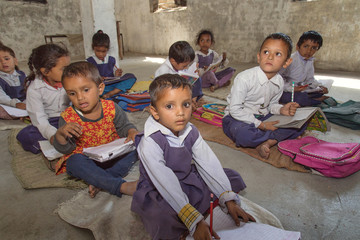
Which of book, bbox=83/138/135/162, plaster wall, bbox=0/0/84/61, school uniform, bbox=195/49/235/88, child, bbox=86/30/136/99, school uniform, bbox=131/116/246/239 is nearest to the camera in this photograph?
school uniform, bbox=131/116/246/239

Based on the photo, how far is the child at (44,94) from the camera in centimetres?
181

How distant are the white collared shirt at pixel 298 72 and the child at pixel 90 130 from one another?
2172mm

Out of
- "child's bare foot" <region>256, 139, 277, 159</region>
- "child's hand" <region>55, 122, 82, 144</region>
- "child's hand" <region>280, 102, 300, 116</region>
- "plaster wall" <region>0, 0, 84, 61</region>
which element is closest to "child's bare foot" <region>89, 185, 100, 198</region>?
"child's hand" <region>55, 122, 82, 144</region>

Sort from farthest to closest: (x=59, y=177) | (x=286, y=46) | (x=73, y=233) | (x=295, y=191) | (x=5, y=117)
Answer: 1. (x=5, y=117)
2. (x=286, y=46)
3. (x=59, y=177)
4. (x=295, y=191)
5. (x=73, y=233)

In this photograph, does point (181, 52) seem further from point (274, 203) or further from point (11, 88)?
point (11, 88)

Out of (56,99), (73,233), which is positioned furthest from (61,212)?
(56,99)

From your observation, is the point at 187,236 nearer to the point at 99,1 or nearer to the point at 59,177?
Answer: the point at 59,177

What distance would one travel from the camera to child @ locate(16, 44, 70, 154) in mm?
1810

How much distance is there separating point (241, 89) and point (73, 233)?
162 centimetres

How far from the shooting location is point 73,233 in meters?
1.23

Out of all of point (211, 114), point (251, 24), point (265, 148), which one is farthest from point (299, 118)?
point (251, 24)

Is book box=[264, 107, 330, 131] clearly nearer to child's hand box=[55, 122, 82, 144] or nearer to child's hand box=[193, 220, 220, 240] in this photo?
child's hand box=[193, 220, 220, 240]

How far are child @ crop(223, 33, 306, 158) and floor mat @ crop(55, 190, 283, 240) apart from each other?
2.38 feet

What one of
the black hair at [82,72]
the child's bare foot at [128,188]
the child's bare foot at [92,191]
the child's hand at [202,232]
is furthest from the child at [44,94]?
the child's hand at [202,232]
